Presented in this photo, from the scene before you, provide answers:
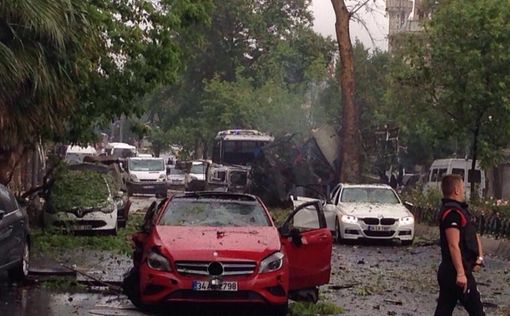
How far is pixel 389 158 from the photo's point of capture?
48.4 m

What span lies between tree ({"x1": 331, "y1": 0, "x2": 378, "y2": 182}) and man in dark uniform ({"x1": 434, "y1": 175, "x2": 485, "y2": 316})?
26474 millimetres

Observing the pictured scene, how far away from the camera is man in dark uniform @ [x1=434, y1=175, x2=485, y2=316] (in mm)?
10000

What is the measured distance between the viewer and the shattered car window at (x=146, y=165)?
5388cm

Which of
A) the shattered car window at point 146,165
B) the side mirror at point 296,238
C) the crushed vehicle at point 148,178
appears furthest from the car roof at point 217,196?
the shattered car window at point 146,165

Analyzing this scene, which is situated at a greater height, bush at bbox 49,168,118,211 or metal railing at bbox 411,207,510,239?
bush at bbox 49,168,118,211

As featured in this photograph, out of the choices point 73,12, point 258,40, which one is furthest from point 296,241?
point 258,40

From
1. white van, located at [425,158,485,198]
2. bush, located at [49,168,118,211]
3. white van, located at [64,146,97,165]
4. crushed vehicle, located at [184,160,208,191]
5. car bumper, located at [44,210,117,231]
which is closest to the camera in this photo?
car bumper, located at [44,210,117,231]

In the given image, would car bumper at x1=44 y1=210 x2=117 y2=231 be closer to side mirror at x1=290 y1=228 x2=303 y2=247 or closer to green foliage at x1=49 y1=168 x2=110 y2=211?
green foliage at x1=49 y1=168 x2=110 y2=211

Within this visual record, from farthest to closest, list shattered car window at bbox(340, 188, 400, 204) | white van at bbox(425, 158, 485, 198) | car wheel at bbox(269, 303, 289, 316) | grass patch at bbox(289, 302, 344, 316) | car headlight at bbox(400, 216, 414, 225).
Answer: white van at bbox(425, 158, 485, 198)
shattered car window at bbox(340, 188, 400, 204)
car headlight at bbox(400, 216, 414, 225)
grass patch at bbox(289, 302, 344, 316)
car wheel at bbox(269, 303, 289, 316)

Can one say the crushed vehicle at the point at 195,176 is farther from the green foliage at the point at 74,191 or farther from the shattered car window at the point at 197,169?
the green foliage at the point at 74,191

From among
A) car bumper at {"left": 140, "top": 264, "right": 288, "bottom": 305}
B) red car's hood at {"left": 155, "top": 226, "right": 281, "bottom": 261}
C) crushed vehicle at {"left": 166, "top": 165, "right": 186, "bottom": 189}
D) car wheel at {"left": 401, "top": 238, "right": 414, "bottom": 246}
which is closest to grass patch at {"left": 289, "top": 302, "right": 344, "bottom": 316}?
car bumper at {"left": 140, "top": 264, "right": 288, "bottom": 305}

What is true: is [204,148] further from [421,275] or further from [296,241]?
[296,241]

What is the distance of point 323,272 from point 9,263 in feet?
14.4

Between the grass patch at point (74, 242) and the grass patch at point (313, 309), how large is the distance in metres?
7.82
